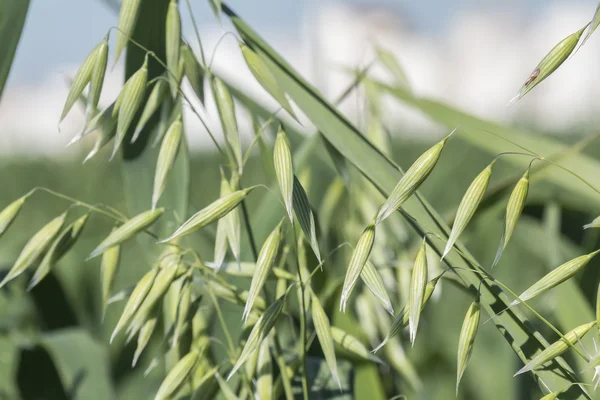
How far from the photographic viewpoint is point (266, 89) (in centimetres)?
34

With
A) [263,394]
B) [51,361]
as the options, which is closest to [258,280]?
[263,394]

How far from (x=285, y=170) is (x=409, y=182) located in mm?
52

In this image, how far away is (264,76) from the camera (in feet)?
1.11

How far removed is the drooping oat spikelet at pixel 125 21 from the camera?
0.33m

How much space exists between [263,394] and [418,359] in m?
0.50

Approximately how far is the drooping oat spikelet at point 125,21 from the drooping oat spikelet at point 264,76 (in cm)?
6

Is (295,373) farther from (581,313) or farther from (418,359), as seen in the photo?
(418,359)

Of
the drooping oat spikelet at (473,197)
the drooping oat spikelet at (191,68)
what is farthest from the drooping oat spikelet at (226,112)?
the drooping oat spikelet at (473,197)

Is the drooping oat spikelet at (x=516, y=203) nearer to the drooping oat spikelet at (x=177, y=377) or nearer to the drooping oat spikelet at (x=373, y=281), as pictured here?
the drooping oat spikelet at (x=373, y=281)

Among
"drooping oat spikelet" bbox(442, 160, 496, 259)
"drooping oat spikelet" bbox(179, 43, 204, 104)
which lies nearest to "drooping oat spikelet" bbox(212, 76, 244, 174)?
"drooping oat spikelet" bbox(179, 43, 204, 104)

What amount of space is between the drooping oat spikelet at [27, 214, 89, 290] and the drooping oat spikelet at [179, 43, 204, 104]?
9 cm

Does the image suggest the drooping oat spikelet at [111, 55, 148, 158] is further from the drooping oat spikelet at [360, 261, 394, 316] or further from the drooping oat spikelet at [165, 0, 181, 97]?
→ the drooping oat spikelet at [360, 261, 394, 316]

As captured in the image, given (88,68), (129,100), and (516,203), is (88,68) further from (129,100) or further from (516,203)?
(516,203)

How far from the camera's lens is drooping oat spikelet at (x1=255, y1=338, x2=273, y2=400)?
0.37m
